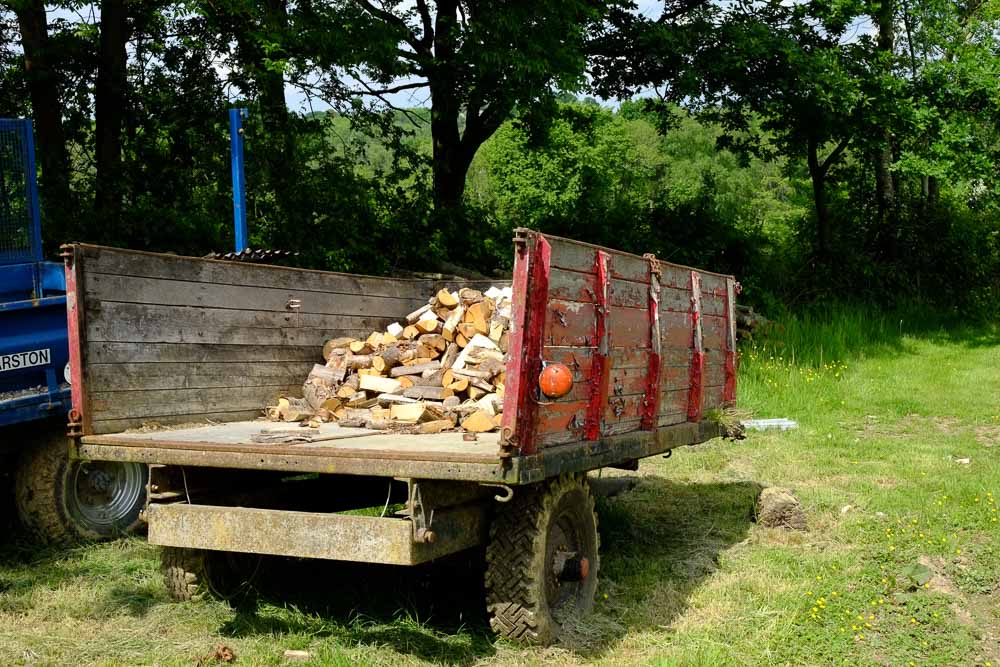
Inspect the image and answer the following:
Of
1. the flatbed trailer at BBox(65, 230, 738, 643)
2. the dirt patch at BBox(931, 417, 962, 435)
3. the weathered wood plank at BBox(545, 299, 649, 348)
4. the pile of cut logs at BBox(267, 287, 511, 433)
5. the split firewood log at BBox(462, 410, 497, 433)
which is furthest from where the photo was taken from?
the dirt patch at BBox(931, 417, 962, 435)

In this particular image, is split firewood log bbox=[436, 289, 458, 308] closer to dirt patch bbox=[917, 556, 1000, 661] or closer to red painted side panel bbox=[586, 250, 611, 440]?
red painted side panel bbox=[586, 250, 611, 440]

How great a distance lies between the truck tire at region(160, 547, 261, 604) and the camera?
520 centimetres

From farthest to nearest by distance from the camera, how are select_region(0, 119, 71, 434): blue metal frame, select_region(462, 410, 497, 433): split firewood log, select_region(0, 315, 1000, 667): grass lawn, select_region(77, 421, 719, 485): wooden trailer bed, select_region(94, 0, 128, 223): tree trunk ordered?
select_region(94, 0, 128, 223): tree trunk → select_region(0, 119, 71, 434): blue metal frame → select_region(462, 410, 497, 433): split firewood log → select_region(0, 315, 1000, 667): grass lawn → select_region(77, 421, 719, 485): wooden trailer bed

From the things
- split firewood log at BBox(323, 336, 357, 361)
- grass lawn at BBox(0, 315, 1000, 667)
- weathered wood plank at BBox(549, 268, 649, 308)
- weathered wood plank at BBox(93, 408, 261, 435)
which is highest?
weathered wood plank at BBox(549, 268, 649, 308)

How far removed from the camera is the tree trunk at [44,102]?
39.9 feet

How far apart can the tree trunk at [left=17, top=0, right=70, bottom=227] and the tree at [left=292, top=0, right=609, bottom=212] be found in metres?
3.18

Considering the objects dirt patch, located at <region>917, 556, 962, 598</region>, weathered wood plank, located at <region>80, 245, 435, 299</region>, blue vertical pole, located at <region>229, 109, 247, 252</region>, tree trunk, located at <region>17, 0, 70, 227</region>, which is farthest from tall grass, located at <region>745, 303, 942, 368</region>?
tree trunk, located at <region>17, 0, 70, 227</region>

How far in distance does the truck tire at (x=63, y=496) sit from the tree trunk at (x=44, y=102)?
6216 mm

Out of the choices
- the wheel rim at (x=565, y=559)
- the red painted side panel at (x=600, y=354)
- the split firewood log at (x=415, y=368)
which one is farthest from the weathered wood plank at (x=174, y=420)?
the red painted side panel at (x=600, y=354)

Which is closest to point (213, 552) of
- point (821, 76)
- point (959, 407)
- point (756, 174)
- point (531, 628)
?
point (531, 628)

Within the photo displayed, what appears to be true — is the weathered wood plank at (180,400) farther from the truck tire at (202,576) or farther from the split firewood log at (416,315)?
the split firewood log at (416,315)

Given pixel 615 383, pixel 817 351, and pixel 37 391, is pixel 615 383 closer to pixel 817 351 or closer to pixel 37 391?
pixel 37 391

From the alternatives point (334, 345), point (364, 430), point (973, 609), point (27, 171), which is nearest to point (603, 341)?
point (364, 430)

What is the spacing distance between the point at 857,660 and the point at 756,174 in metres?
44.7
